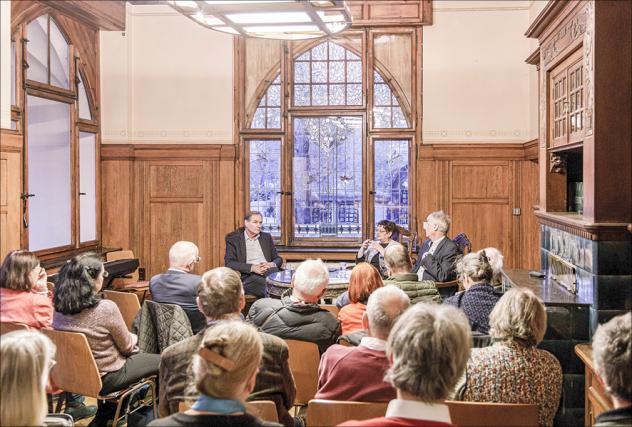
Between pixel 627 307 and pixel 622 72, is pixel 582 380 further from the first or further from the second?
pixel 622 72

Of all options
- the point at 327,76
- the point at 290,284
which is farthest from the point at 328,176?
the point at 290,284

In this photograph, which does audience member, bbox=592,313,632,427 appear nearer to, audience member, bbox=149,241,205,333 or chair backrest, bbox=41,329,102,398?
chair backrest, bbox=41,329,102,398

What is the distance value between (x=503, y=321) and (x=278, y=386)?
1013 millimetres

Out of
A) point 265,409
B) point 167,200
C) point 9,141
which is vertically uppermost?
point 9,141

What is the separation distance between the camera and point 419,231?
8.30m

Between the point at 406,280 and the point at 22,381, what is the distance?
2.96m

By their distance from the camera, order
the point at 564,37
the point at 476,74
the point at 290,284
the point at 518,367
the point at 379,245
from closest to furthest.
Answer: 1. the point at 518,367
2. the point at 564,37
3. the point at 290,284
4. the point at 379,245
5. the point at 476,74

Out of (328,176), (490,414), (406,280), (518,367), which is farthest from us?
(328,176)

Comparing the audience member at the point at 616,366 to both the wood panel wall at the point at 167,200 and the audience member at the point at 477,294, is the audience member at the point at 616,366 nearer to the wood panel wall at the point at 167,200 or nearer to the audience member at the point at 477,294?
the audience member at the point at 477,294

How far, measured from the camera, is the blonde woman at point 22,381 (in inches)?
72.6

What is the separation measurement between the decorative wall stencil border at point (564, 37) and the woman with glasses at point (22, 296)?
12.3ft

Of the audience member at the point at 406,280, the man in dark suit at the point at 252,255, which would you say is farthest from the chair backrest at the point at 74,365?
the man in dark suit at the point at 252,255

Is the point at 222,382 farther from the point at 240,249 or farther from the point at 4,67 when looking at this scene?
the point at 240,249

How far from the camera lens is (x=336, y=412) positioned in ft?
7.91
